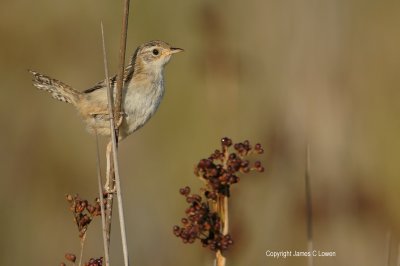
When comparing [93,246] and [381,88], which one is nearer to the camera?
[93,246]

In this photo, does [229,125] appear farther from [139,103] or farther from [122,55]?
[122,55]

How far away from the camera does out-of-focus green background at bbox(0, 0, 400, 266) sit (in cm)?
639

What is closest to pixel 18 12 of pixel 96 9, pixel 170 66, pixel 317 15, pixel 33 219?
pixel 96 9

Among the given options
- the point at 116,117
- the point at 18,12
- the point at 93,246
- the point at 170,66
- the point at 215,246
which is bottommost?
the point at 93,246

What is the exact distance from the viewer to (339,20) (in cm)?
673

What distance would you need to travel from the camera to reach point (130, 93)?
223 inches

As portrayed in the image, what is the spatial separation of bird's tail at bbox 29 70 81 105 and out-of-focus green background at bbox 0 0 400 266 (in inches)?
48.9

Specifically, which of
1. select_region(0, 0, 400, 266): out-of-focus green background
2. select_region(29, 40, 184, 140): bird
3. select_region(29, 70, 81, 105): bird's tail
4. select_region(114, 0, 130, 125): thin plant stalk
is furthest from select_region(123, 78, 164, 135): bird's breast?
select_region(114, 0, 130, 125): thin plant stalk

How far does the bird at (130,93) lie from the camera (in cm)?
563

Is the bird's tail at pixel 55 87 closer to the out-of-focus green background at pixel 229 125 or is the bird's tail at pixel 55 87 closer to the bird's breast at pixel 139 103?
the bird's breast at pixel 139 103

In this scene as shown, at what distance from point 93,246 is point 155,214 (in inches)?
25.7

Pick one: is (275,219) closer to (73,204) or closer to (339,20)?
(339,20)

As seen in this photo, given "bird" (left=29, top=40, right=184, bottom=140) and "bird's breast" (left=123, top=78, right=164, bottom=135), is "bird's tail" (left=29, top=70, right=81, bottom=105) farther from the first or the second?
"bird's breast" (left=123, top=78, right=164, bottom=135)

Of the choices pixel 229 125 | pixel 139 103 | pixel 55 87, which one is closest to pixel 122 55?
pixel 139 103
